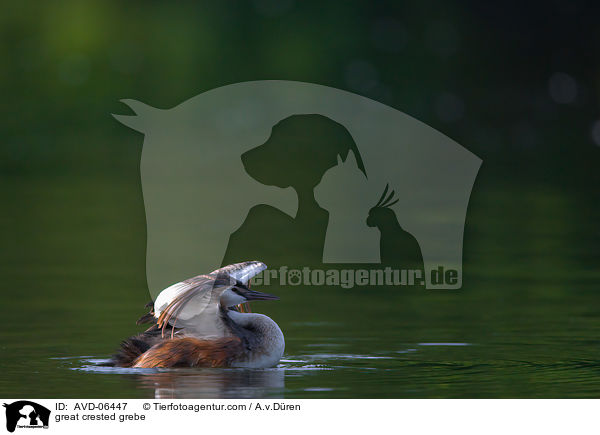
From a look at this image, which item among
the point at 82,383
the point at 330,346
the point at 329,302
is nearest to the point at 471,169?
the point at 329,302

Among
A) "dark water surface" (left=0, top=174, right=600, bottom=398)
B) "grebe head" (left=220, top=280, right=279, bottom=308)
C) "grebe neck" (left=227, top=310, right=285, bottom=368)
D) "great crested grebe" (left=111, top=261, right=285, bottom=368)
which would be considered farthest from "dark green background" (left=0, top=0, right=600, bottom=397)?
"grebe head" (left=220, top=280, right=279, bottom=308)

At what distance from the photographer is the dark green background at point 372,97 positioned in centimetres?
877

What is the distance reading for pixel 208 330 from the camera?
873 cm

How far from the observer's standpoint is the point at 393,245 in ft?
50.3

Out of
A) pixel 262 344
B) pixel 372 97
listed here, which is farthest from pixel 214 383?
pixel 372 97

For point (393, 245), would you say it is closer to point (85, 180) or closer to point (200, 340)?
point (200, 340)

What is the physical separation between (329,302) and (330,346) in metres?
2.09

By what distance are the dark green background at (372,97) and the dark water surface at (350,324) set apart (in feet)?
0.10

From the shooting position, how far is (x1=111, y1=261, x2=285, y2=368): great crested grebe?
8398 millimetres
